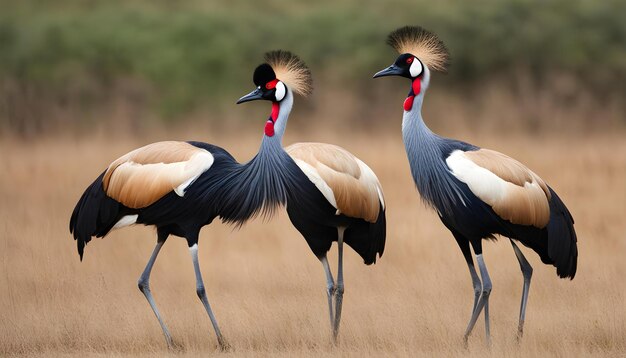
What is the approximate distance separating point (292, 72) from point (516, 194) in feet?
5.50

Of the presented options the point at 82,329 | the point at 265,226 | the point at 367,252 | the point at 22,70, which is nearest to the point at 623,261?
the point at 367,252

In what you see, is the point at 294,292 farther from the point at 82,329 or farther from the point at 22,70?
the point at 22,70

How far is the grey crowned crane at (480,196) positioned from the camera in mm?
7105

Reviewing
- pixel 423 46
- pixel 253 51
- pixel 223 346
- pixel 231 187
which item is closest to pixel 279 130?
pixel 231 187

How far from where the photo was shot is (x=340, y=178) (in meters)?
7.41

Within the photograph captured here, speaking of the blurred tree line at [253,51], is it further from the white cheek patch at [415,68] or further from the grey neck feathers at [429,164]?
the grey neck feathers at [429,164]

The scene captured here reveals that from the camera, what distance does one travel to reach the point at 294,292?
901 cm

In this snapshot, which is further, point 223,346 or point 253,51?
point 253,51

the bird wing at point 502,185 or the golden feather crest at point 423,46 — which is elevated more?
the golden feather crest at point 423,46

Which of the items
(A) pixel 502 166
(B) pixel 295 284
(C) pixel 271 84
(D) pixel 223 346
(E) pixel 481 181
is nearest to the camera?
(E) pixel 481 181

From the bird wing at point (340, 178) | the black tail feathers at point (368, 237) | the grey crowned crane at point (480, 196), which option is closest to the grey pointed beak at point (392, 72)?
the grey crowned crane at point (480, 196)

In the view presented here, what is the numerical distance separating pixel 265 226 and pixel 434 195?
13.6ft

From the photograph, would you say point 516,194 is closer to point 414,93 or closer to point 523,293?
point 523,293

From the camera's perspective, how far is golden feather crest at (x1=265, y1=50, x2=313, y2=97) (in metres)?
7.58
